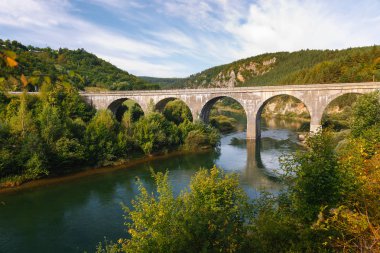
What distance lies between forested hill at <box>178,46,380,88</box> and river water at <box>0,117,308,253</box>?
4310 centimetres

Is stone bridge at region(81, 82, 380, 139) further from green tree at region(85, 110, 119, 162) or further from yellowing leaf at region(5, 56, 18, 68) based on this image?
yellowing leaf at region(5, 56, 18, 68)

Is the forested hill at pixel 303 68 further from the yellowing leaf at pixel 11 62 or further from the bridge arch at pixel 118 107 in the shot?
the yellowing leaf at pixel 11 62

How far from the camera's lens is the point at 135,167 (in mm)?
26531

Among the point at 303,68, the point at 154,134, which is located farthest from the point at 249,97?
the point at 303,68

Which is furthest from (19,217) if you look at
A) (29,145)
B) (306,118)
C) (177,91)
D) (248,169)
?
(306,118)

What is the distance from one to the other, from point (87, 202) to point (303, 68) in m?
101

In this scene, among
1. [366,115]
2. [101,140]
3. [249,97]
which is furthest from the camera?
[249,97]

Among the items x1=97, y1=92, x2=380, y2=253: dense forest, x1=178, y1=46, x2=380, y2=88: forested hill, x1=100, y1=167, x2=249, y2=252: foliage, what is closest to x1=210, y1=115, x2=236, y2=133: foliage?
x1=178, y1=46, x2=380, y2=88: forested hill

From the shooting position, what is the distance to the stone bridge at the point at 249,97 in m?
32.9

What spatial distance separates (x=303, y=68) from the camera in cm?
10262

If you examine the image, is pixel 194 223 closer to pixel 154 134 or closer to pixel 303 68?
pixel 154 134

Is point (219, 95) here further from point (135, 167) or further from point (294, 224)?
point (294, 224)

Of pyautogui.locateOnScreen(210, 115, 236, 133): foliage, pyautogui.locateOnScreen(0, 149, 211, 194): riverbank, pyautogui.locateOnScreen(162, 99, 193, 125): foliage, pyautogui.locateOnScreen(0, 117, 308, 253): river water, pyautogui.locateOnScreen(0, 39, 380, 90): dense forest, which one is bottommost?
pyautogui.locateOnScreen(0, 117, 308, 253): river water

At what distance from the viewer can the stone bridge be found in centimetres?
3291
